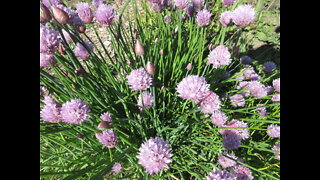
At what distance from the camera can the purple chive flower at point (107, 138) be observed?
955 millimetres

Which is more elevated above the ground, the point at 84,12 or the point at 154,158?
the point at 84,12

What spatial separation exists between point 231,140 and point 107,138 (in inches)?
27.9

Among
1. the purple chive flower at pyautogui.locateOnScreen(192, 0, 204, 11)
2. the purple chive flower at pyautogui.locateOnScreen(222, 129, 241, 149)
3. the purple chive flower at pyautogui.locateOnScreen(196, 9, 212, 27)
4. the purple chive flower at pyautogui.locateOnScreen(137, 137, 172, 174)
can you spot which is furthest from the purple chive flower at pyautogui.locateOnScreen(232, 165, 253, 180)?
the purple chive flower at pyautogui.locateOnScreen(192, 0, 204, 11)

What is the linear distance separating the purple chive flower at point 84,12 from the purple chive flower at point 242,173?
126cm

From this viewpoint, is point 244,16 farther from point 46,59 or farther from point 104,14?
point 46,59

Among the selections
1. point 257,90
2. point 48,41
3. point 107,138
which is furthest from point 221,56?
point 48,41

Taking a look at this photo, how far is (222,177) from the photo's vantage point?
0.89 meters

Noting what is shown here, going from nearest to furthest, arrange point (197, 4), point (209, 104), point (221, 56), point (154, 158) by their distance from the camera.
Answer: point (154, 158), point (209, 104), point (221, 56), point (197, 4)

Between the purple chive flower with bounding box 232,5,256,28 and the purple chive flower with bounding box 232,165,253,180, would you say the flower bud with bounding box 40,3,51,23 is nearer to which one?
the purple chive flower with bounding box 232,5,256,28

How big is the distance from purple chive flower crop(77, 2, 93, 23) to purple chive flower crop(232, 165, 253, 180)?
1.26 m

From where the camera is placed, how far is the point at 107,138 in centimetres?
96

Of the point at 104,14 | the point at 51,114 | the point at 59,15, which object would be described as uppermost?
the point at 104,14

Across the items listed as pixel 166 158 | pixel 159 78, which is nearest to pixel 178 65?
pixel 159 78
